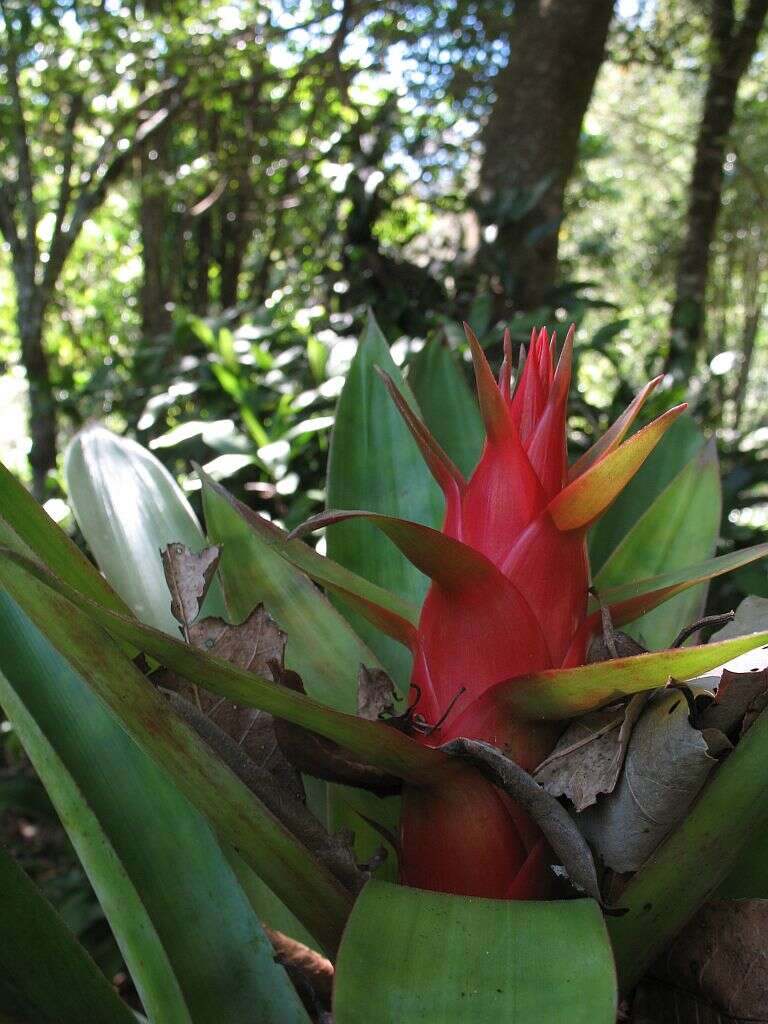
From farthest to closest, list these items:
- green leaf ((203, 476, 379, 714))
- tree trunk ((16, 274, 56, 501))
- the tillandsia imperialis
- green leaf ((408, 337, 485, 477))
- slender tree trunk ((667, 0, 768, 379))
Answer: slender tree trunk ((667, 0, 768, 379))
tree trunk ((16, 274, 56, 501))
green leaf ((408, 337, 485, 477))
green leaf ((203, 476, 379, 714))
the tillandsia imperialis

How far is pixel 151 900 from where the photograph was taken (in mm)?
399

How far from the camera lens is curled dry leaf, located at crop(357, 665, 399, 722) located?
457mm

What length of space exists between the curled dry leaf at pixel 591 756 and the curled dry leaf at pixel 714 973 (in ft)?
0.31

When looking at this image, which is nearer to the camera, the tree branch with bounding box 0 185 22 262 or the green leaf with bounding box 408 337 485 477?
the green leaf with bounding box 408 337 485 477

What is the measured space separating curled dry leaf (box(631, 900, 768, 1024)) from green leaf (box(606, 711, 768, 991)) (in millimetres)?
17

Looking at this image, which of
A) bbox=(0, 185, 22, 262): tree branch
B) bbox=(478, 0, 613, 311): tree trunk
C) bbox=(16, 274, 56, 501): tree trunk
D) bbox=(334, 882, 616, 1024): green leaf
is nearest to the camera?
bbox=(334, 882, 616, 1024): green leaf

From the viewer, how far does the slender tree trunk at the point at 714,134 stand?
3.75 m

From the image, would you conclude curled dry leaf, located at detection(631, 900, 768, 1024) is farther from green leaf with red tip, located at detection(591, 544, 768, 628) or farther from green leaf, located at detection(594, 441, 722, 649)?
green leaf, located at detection(594, 441, 722, 649)

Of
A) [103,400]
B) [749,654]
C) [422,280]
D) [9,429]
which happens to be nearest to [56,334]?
[9,429]

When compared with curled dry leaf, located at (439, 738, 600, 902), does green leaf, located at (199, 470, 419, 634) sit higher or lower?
higher

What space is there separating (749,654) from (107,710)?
0.96ft

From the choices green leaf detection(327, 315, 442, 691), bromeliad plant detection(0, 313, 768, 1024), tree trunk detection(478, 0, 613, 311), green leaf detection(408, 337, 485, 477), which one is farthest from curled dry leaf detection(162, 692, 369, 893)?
tree trunk detection(478, 0, 613, 311)

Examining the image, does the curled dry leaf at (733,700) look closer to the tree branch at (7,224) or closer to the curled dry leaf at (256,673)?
the curled dry leaf at (256,673)

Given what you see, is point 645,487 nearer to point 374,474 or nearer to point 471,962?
point 374,474
